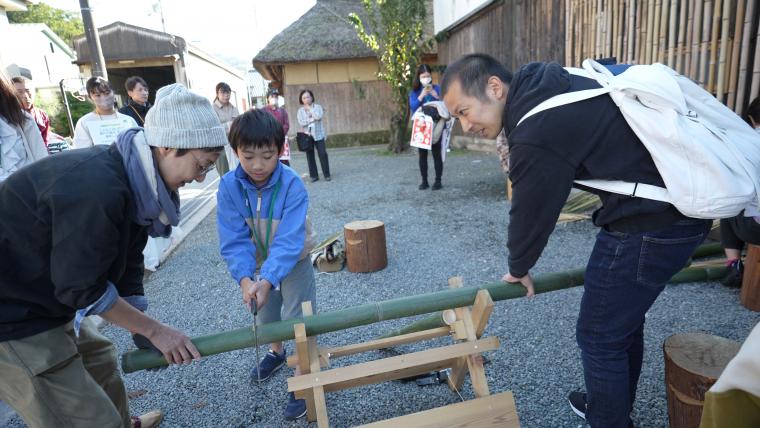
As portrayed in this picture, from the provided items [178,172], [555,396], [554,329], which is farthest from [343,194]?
[178,172]

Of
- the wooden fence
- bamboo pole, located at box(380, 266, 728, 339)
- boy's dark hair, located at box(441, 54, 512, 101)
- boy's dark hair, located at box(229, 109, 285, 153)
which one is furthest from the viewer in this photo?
the wooden fence

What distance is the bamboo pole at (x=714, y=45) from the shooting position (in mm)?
3945

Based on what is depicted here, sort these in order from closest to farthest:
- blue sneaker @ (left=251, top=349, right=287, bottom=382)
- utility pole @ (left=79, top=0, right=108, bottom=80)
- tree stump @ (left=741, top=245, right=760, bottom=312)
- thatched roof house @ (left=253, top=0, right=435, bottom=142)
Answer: blue sneaker @ (left=251, top=349, right=287, bottom=382), tree stump @ (left=741, top=245, right=760, bottom=312), utility pole @ (left=79, top=0, right=108, bottom=80), thatched roof house @ (left=253, top=0, right=435, bottom=142)

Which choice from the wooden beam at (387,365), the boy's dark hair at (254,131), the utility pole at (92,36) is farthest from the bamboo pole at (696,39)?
the utility pole at (92,36)

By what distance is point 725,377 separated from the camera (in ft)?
2.58

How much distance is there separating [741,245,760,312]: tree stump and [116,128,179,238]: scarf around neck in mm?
3626

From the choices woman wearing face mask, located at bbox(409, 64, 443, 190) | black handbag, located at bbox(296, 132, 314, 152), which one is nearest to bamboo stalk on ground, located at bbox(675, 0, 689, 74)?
woman wearing face mask, located at bbox(409, 64, 443, 190)

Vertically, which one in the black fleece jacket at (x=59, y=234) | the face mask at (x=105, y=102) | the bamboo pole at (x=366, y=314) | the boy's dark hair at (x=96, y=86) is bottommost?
the bamboo pole at (x=366, y=314)

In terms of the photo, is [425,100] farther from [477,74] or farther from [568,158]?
[568,158]

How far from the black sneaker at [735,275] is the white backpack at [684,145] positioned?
7.77 ft

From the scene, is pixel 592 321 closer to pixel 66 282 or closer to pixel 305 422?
pixel 305 422

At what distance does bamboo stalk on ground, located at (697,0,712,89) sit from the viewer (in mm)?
4043

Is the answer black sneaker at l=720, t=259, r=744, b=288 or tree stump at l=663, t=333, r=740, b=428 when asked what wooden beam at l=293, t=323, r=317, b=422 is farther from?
black sneaker at l=720, t=259, r=744, b=288

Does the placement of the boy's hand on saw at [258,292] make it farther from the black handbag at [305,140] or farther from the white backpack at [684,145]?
the black handbag at [305,140]
